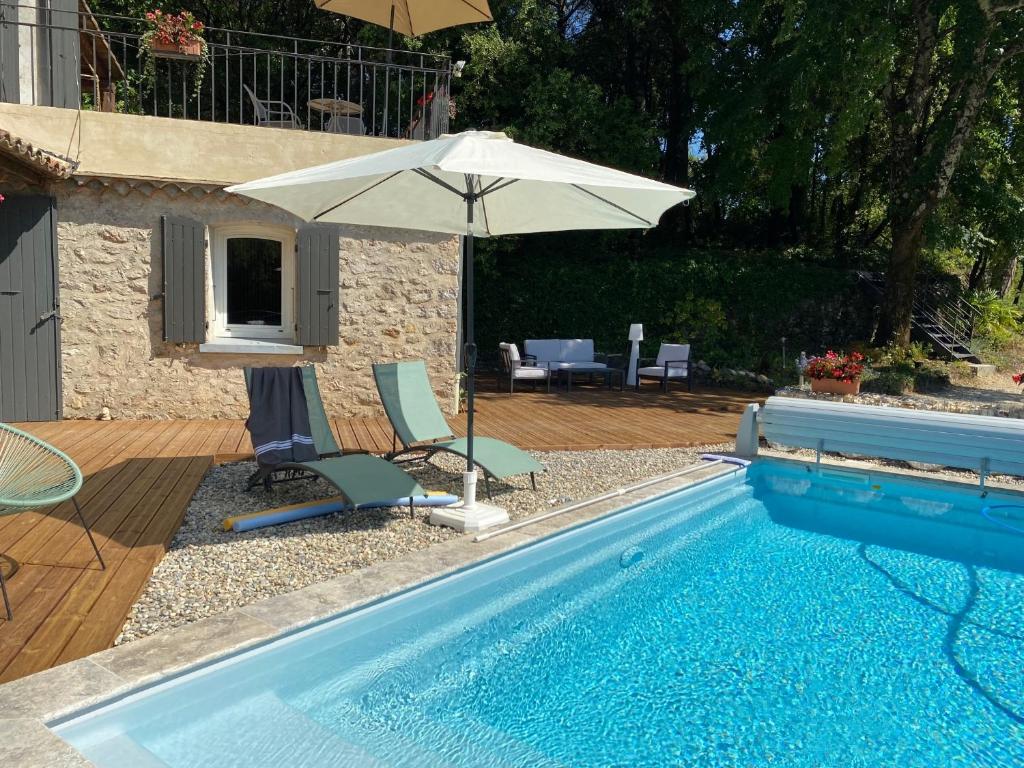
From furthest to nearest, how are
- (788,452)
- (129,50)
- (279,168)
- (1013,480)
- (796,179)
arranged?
(129,50) < (796,179) < (279,168) < (788,452) < (1013,480)

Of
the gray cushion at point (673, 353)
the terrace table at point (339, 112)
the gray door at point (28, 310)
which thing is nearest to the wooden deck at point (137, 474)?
the gray door at point (28, 310)

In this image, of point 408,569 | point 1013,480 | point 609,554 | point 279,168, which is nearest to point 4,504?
point 408,569

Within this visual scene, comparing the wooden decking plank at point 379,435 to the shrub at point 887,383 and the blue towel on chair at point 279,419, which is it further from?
the shrub at point 887,383

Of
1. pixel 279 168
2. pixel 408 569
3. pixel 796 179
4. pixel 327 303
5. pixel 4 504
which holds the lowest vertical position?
pixel 408 569

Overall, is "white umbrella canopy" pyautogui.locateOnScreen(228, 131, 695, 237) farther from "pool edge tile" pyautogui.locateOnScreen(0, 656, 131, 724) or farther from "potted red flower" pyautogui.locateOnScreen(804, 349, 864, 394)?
"potted red flower" pyautogui.locateOnScreen(804, 349, 864, 394)

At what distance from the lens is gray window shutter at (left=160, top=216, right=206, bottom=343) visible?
8016 millimetres

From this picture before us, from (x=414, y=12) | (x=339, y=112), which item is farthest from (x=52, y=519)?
(x=339, y=112)

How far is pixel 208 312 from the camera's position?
332 inches

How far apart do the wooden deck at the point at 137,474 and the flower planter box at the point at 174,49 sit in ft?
13.3

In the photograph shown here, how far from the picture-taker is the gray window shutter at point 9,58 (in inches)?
296

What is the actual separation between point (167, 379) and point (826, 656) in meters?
7.09

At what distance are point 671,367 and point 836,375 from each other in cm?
316

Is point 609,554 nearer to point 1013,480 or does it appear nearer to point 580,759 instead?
point 580,759

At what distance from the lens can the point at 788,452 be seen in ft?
25.8
